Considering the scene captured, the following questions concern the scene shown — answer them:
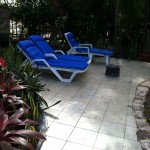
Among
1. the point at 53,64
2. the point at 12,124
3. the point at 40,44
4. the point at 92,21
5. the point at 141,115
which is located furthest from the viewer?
the point at 92,21

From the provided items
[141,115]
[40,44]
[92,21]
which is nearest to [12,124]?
[141,115]

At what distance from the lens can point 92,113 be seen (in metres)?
4.53

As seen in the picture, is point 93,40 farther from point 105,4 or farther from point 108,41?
point 105,4

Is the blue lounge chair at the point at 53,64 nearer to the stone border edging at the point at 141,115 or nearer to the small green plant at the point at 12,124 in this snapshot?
the stone border edging at the point at 141,115

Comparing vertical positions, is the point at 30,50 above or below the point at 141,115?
above

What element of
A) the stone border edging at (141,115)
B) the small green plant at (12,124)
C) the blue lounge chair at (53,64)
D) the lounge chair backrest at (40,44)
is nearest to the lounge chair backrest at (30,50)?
the blue lounge chair at (53,64)

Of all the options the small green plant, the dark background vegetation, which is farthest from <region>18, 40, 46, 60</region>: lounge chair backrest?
the small green plant

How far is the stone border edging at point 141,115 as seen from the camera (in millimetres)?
3648

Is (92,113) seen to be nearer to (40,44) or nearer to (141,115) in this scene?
(141,115)

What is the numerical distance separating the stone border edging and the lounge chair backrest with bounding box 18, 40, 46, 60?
107 inches

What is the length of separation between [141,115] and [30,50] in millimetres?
3362

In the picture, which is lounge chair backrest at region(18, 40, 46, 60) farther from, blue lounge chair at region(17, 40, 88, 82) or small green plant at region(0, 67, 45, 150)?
small green plant at region(0, 67, 45, 150)

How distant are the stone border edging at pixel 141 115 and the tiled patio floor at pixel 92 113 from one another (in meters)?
0.09

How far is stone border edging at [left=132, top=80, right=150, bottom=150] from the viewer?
365cm
